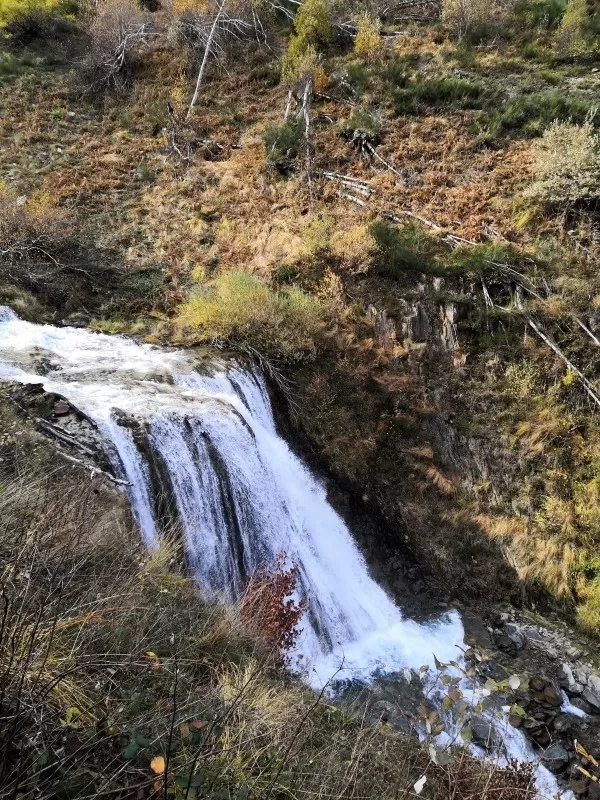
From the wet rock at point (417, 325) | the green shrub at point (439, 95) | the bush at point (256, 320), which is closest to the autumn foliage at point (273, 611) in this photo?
the bush at point (256, 320)

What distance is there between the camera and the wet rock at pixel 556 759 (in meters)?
5.77

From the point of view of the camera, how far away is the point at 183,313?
985 cm

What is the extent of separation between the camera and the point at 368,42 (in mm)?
16719

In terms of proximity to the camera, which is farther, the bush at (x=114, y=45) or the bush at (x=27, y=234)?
the bush at (x=114, y=45)

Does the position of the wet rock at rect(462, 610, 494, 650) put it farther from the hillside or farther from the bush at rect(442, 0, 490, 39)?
the bush at rect(442, 0, 490, 39)

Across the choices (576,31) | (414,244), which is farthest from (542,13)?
(414,244)

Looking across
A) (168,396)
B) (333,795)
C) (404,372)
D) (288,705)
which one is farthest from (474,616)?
(333,795)

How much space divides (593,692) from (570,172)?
10078mm

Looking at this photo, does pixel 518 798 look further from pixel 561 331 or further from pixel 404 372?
pixel 561 331

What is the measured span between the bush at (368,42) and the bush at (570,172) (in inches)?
320

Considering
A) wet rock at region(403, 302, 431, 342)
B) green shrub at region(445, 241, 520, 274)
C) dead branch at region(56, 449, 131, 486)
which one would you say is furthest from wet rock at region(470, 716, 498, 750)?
green shrub at region(445, 241, 520, 274)

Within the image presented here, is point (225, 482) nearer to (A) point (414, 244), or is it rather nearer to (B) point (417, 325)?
(B) point (417, 325)

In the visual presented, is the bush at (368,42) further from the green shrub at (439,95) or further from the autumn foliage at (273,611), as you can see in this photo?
the autumn foliage at (273,611)

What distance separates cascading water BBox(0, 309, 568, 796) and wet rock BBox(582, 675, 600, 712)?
1251 mm
